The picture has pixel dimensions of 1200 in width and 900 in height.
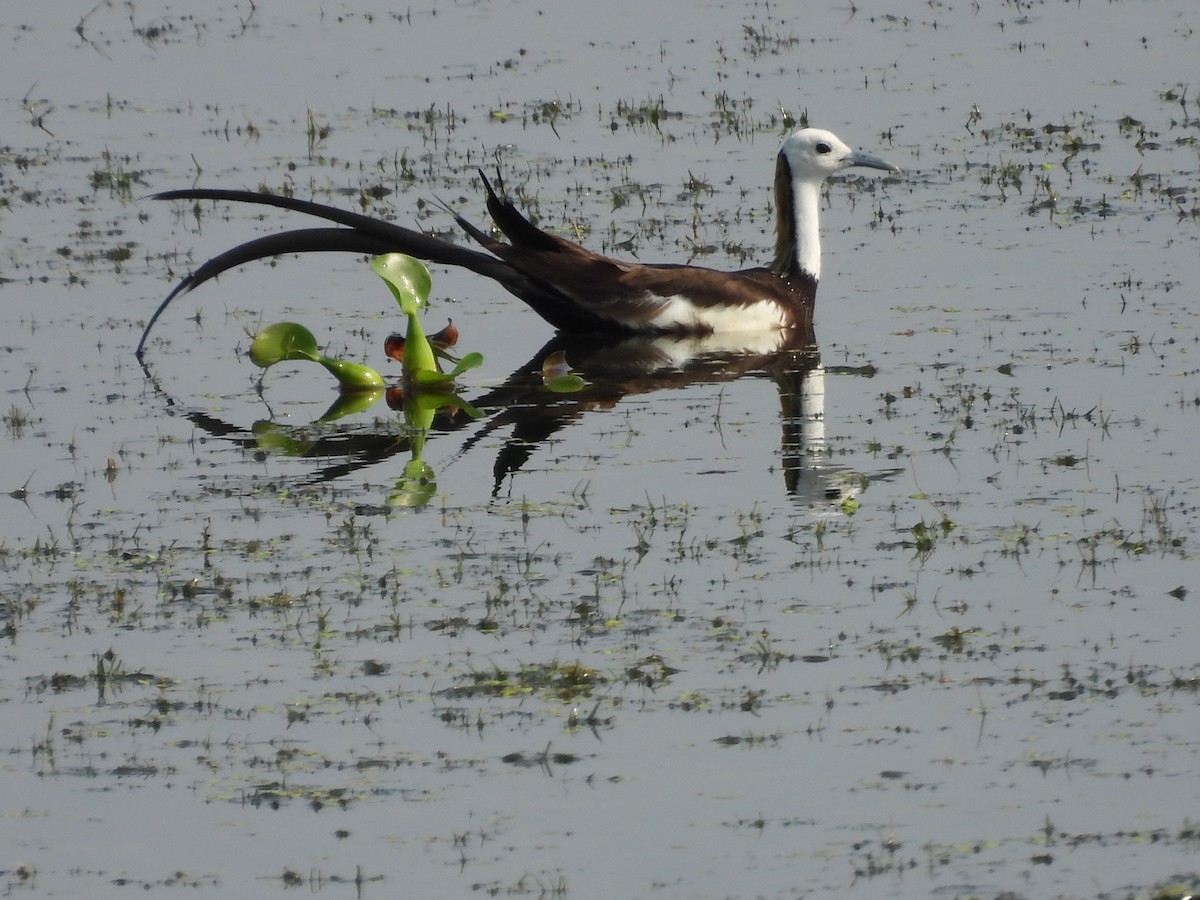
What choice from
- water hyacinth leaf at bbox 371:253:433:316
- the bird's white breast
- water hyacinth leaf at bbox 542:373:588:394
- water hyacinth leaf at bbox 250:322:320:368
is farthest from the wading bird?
water hyacinth leaf at bbox 542:373:588:394

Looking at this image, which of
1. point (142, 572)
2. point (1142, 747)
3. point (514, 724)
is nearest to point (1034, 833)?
point (1142, 747)

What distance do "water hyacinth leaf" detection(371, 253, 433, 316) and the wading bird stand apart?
2.63 ft

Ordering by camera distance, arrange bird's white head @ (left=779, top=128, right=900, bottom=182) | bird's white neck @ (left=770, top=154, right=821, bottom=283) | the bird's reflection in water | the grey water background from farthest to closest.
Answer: bird's white head @ (left=779, top=128, right=900, bottom=182)
bird's white neck @ (left=770, top=154, right=821, bottom=283)
the bird's reflection in water
the grey water background

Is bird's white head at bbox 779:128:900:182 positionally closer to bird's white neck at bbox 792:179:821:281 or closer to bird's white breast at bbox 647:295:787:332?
bird's white neck at bbox 792:179:821:281

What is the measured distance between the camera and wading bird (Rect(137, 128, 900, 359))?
12414 millimetres

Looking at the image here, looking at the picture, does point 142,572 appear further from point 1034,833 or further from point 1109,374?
point 1109,374

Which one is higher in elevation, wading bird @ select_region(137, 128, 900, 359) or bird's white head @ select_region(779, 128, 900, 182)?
bird's white head @ select_region(779, 128, 900, 182)

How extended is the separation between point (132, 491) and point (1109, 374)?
4634mm

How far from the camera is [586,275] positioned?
12.5 m

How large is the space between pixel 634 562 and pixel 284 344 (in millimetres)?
3578

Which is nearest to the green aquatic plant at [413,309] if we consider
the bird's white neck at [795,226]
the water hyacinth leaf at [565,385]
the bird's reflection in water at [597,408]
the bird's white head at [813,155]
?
the bird's reflection in water at [597,408]

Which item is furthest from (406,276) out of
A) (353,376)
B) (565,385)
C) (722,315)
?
(722,315)

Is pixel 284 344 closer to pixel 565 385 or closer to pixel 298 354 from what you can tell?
pixel 298 354

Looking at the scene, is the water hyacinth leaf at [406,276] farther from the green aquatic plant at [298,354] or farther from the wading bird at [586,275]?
the wading bird at [586,275]
